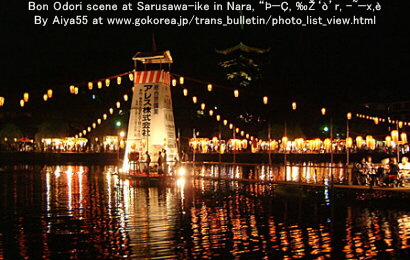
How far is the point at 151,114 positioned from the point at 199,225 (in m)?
12.6

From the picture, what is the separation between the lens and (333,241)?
8.27 m

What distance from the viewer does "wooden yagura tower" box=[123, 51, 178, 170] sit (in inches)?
853

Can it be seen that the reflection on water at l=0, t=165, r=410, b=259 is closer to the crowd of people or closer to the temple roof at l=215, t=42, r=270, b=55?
the crowd of people

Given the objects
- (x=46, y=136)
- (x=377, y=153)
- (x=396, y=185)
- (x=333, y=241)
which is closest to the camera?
(x=333, y=241)

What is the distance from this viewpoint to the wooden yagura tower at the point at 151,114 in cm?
2167

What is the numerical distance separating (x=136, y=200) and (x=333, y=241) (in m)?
7.24

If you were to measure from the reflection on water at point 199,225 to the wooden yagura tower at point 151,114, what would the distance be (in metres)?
5.98

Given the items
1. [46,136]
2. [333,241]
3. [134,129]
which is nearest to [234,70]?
[46,136]

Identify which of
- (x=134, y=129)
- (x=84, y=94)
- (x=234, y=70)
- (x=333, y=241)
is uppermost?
(x=234, y=70)

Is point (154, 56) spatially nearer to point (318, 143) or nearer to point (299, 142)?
point (299, 142)

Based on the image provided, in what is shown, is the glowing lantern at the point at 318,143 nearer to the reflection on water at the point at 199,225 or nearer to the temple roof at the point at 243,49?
the temple roof at the point at 243,49

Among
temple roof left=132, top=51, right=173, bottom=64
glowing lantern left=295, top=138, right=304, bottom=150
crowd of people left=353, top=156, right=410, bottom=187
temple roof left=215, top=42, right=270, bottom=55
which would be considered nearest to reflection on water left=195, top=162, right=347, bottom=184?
crowd of people left=353, top=156, right=410, bottom=187

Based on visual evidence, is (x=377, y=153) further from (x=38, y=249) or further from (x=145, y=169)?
(x=38, y=249)

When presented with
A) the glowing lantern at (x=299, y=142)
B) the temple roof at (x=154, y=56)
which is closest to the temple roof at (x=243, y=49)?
→ the glowing lantern at (x=299, y=142)
